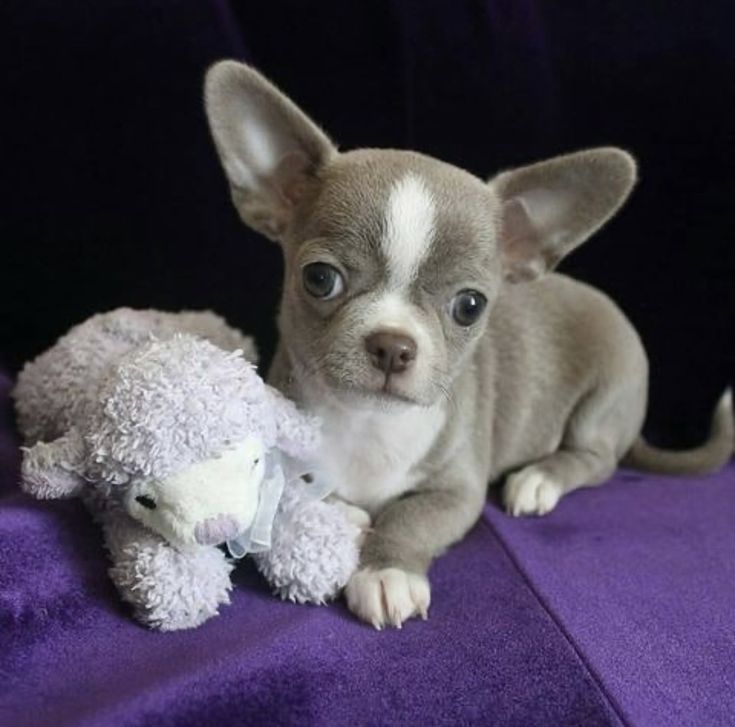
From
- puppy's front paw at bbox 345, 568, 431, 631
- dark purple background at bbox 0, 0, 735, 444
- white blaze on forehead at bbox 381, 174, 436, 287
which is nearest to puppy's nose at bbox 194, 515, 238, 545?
puppy's front paw at bbox 345, 568, 431, 631

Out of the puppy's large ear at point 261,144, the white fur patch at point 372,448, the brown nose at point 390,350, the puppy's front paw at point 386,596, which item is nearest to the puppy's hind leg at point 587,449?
the white fur patch at point 372,448

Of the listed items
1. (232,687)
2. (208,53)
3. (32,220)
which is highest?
(208,53)

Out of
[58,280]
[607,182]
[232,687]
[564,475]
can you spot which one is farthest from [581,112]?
[232,687]

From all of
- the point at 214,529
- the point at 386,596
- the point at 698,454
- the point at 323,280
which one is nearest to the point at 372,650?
the point at 386,596

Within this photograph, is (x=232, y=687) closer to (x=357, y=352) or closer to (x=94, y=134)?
(x=357, y=352)

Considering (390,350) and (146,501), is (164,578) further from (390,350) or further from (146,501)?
(390,350)
